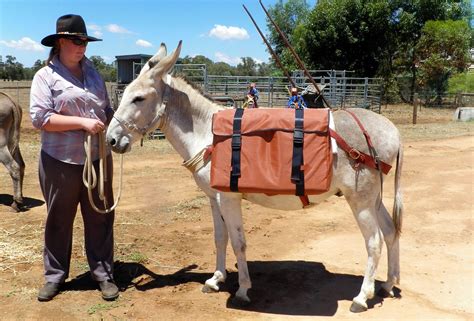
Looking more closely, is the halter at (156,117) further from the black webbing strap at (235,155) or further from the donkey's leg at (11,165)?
the donkey's leg at (11,165)

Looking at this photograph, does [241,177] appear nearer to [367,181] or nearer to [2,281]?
[367,181]

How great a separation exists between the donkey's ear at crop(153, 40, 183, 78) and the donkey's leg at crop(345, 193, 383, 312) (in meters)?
1.90

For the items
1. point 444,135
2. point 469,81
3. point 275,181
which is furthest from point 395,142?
point 469,81

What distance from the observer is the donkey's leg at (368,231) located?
372cm

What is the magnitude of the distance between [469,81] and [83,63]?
3444 cm

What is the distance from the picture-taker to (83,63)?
401cm

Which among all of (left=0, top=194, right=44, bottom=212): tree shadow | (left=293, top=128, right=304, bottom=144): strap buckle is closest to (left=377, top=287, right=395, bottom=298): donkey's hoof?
(left=293, top=128, right=304, bottom=144): strap buckle

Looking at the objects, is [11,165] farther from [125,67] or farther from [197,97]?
[125,67]

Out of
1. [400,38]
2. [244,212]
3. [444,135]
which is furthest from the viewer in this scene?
[400,38]

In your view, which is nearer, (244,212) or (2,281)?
(2,281)

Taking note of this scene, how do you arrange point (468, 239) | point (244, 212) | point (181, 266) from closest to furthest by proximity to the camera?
1. point (181, 266)
2. point (468, 239)
3. point (244, 212)

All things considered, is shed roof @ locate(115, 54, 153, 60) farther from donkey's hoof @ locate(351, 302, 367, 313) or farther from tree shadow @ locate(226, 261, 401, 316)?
donkey's hoof @ locate(351, 302, 367, 313)

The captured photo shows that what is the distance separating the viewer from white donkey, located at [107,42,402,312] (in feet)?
12.2

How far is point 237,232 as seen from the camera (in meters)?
3.92
